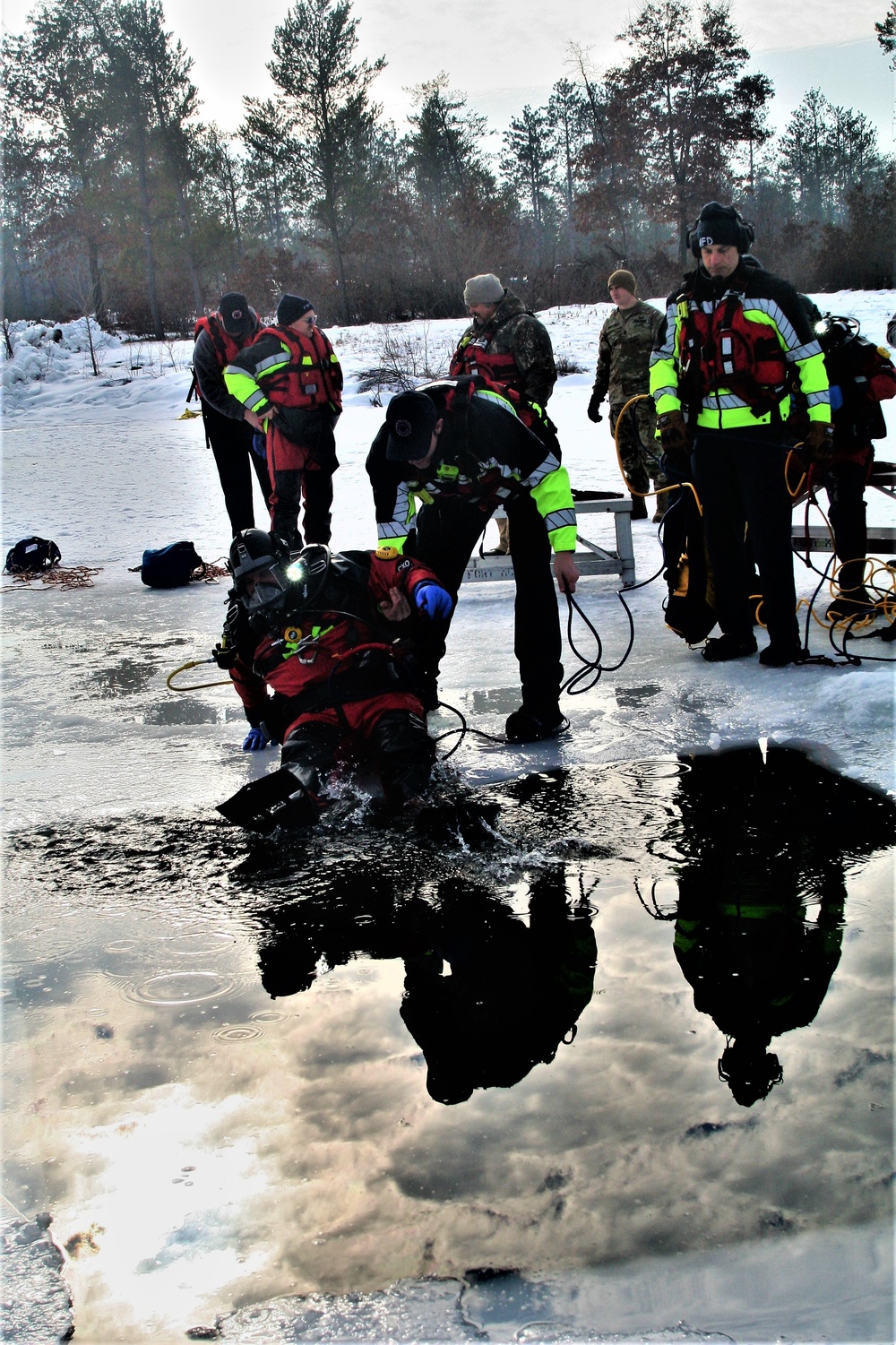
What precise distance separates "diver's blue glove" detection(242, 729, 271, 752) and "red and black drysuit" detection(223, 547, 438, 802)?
1.00ft

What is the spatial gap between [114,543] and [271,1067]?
8.80m

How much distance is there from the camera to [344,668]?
4.01 m

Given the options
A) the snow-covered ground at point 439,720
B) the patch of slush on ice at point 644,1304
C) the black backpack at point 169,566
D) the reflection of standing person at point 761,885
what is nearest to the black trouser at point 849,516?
the snow-covered ground at point 439,720

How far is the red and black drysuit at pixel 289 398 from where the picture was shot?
233 inches

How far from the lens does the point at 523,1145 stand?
6.66 ft

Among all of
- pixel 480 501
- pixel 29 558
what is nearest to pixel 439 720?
pixel 480 501

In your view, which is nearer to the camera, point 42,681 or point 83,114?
point 42,681

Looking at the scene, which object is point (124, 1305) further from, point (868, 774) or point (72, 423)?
point (72, 423)

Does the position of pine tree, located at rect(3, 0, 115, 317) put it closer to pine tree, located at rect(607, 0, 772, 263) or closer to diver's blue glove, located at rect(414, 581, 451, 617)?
pine tree, located at rect(607, 0, 772, 263)

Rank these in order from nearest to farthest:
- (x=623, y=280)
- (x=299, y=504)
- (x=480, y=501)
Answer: (x=480, y=501)
(x=299, y=504)
(x=623, y=280)

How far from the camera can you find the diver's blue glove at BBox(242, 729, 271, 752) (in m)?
4.59

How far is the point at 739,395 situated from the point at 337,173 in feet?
90.9

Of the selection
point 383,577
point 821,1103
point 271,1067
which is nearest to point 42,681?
point 383,577

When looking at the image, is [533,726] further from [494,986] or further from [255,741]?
[494,986]
